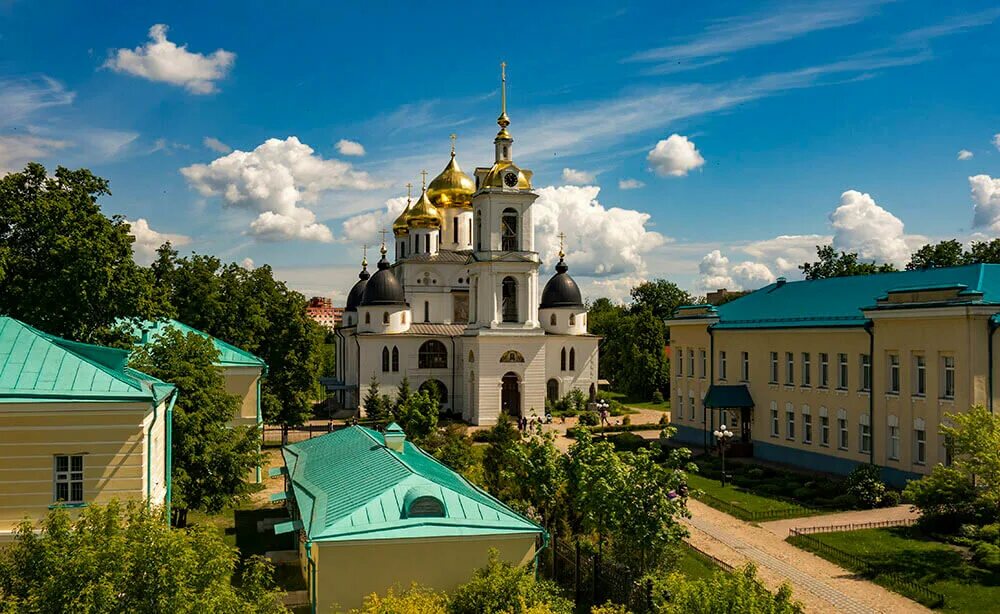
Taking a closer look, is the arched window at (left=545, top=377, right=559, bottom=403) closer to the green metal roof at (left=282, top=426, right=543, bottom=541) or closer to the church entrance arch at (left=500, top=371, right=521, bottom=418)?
the church entrance arch at (left=500, top=371, right=521, bottom=418)

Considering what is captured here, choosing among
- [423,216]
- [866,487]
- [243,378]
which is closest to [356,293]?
[423,216]

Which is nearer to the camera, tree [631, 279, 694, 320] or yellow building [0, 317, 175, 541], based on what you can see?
yellow building [0, 317, 175, 541]

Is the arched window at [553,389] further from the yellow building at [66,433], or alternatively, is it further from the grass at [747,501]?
the yellow building at [66,433]

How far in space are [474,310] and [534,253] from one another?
517 cm

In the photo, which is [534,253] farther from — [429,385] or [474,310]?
[429,385]

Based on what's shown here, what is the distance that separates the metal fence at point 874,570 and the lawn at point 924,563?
42 mm

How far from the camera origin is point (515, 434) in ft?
99.8

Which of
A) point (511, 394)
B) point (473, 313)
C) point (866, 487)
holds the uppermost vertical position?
point (473, 313)

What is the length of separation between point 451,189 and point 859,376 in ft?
127

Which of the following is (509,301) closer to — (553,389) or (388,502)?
(553,389)

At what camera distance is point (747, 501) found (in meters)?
27.4

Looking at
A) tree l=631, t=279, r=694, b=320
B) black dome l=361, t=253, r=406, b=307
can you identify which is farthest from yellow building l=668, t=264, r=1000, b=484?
tree l=631, t=279, r=694, b=320

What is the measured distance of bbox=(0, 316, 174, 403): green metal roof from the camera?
16094 mm

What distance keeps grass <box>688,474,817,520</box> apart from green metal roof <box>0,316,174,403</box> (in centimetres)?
1796
